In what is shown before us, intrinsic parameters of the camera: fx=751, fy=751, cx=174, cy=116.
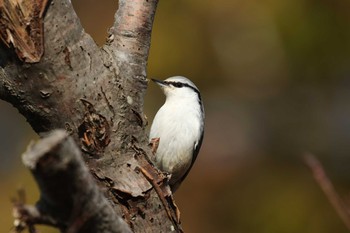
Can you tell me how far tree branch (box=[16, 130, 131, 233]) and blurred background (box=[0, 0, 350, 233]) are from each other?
373 centimetres

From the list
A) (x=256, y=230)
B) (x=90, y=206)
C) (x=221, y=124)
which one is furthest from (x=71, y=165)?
(x=221, y=124)

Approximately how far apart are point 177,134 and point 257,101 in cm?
274

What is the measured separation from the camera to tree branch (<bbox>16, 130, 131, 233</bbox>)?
171cm

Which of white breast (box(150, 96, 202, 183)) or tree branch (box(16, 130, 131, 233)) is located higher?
tree branch (box(16, 130, 131, 233))

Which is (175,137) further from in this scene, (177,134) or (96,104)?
(96,104)

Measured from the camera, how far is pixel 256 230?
18.3ft

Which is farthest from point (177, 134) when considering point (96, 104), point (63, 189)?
point (63, 189)

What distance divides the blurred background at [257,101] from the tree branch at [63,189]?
373 cm

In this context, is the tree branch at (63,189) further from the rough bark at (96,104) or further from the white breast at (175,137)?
the white breast at (175,137)

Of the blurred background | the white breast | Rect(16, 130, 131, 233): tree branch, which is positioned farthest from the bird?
Rect(16, 130, 131, 233): tree branch

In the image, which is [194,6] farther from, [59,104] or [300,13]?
[59,104]

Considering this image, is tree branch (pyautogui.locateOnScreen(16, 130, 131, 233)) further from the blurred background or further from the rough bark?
the blurred background

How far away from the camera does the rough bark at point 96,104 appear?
2533mm

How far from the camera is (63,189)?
5.83 ft
